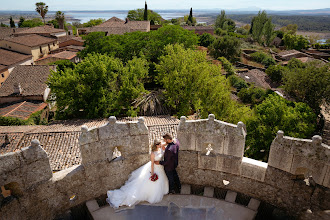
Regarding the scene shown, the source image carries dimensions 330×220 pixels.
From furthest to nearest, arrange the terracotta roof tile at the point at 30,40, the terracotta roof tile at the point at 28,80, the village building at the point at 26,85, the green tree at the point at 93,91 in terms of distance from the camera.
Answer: the terracotta roof tile at the point at 30,40
the terracotta roof tile at the point at 28,80
the village building at the point at 26,85
the green tree at the point at 93,91

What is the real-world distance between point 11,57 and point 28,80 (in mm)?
13235

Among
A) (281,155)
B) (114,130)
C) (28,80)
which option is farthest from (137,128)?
(28,80)

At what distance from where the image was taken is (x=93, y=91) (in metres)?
21.3

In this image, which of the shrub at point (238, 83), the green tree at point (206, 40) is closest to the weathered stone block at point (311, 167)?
the shrub at point (238, 83)

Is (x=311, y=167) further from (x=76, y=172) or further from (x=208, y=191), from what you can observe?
(x=76, y=172)

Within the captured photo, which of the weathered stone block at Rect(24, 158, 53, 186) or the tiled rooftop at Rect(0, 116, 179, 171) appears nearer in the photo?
the weathered stone block at Rect(24, 158, 53, 186)

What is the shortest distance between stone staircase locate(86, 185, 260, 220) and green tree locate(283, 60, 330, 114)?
23.3 m

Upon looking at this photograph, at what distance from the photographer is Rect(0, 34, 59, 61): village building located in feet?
149

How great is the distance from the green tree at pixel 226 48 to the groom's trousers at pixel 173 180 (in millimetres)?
52518

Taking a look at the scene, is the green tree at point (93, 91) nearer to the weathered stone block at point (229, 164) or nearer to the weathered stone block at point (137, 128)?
the weathered stone block at point (137, 128)

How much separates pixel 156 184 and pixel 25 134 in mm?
12529

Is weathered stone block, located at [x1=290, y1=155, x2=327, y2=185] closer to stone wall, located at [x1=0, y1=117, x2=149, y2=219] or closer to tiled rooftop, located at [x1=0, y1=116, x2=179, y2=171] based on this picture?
stone wall, located at [x1=0, y1=117, x2=149, y2=219]

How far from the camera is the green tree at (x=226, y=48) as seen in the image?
2245 inches

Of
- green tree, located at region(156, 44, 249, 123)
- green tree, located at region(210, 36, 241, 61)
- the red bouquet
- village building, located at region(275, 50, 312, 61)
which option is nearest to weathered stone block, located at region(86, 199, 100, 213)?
the red bouquet
